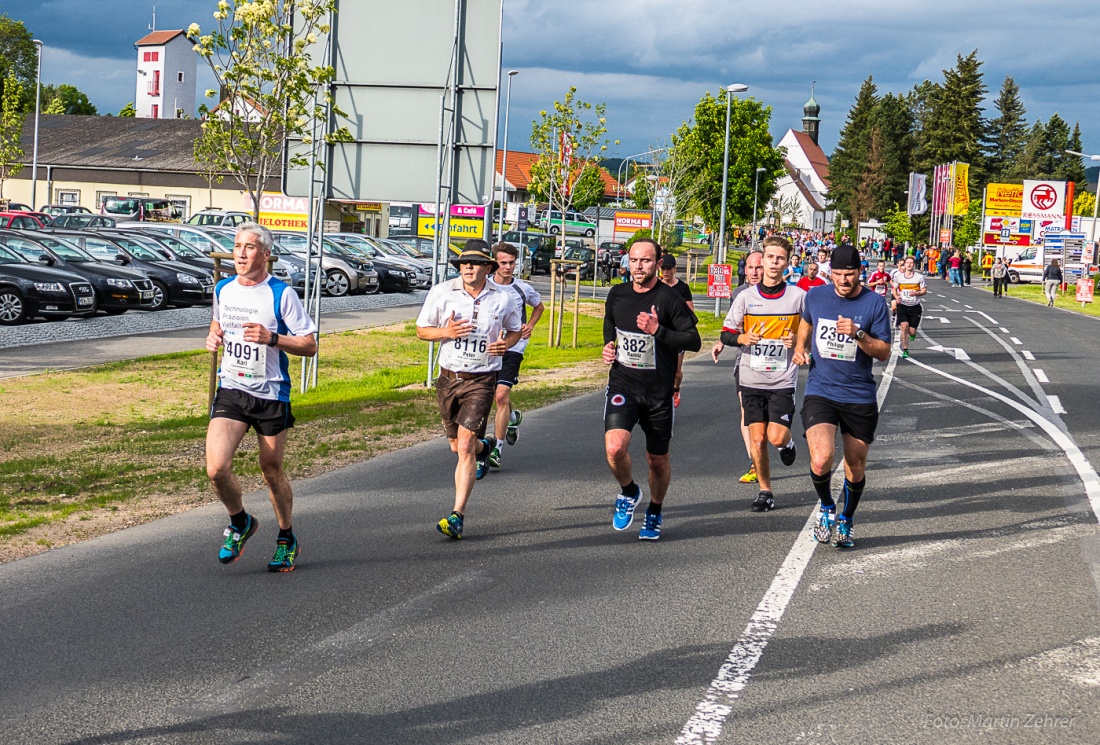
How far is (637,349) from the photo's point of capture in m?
7.63

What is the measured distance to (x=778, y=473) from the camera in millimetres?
10602

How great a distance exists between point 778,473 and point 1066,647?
4917mm

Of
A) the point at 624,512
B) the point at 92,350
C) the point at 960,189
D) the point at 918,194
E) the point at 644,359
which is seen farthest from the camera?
the point at 918,194

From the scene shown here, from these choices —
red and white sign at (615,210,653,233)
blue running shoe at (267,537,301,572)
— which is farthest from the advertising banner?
blue running shoe at (267,537,301,572)

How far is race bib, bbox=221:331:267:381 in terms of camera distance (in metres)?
6.61

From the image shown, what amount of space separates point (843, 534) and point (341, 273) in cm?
Answer: 2867

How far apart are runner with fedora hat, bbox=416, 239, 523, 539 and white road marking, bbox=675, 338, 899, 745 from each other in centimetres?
201

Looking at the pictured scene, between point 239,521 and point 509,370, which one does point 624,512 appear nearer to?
point 239,521

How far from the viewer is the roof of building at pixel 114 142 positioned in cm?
7069

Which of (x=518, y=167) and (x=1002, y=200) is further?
(x=518, y=167)

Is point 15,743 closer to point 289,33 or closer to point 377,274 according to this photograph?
point 289,33

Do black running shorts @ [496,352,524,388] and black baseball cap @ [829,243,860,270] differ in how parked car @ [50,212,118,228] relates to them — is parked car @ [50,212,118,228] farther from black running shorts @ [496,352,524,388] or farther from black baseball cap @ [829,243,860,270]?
black baseball cap @ [829,243,860,270]

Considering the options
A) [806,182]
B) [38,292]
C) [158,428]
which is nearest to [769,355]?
[158,428]

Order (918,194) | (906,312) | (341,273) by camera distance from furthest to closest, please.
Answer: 1. (918,194)
2. (341,273)
3. (906,312)
